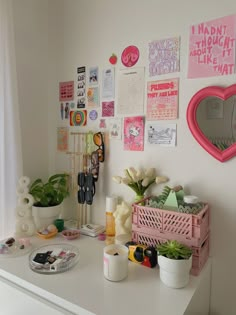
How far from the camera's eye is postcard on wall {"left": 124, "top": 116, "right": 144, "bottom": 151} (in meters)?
1.17

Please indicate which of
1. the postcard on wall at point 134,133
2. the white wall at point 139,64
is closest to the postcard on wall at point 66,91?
the white wall at point 139,64

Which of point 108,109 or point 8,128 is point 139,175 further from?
point 8,128

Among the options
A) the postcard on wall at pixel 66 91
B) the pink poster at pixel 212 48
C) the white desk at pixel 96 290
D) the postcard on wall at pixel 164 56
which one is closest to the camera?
the white desk at pixel 96 290

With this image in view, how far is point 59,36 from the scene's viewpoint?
1436 mm

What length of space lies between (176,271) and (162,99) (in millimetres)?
700

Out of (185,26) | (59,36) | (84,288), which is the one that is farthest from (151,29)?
(84,288)

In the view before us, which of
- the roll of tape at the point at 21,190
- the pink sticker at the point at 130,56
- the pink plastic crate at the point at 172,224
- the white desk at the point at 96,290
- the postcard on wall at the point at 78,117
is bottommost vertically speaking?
the white desk at the point at 96,290

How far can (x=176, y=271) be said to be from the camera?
809 millimetres

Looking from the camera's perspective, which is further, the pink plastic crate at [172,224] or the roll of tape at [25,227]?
the roll of tape at [25,227]

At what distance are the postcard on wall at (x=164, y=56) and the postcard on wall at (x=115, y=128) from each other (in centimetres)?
28

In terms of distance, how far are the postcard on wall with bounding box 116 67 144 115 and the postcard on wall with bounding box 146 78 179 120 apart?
47 millimetres

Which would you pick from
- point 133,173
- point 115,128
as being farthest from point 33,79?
point 133,173

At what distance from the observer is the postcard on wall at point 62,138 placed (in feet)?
4.77

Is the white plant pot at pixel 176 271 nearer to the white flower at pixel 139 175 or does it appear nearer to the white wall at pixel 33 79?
the white flower at pixel 139 175
